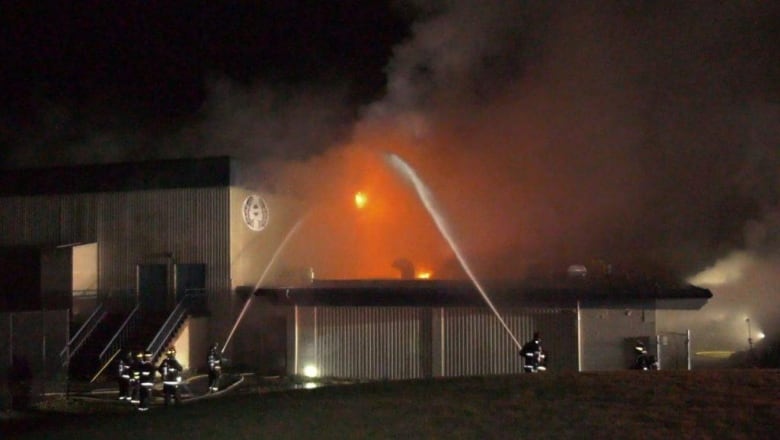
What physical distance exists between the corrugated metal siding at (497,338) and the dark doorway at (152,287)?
34.5 feet

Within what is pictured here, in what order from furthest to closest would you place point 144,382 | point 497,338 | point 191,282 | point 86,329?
point 191,282 < point 86,329 < point 497,338 < point 144,382

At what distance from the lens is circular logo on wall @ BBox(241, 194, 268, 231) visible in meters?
29.0

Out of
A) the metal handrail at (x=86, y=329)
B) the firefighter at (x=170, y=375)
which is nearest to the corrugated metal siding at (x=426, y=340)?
the firefighter at (x=170, y=375)

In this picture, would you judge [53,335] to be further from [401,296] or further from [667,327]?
[667,327]

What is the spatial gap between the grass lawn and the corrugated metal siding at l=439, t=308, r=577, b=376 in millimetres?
8457

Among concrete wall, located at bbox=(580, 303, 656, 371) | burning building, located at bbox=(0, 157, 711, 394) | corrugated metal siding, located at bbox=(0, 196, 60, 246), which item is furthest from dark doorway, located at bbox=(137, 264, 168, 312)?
concrete wall, located at bbox=(580, 303, 656, 371)

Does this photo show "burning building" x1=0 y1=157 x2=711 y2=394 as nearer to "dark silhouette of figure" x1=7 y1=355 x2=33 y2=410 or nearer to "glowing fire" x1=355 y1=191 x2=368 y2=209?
"dark silhouette of figure" x1=7 y1=355 x2=33 y2=410

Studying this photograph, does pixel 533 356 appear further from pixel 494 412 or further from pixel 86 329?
pixel 86 329

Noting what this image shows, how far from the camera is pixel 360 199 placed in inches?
1451

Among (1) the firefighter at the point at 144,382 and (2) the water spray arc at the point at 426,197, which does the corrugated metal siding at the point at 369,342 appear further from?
(2) the water spray arc at the point at 426,197

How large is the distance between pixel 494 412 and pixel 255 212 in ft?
63.5

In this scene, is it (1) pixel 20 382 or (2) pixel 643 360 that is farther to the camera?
(2) pixel 643 360

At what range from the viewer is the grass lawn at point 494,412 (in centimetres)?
1034

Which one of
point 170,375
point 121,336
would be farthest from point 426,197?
point 170,375
